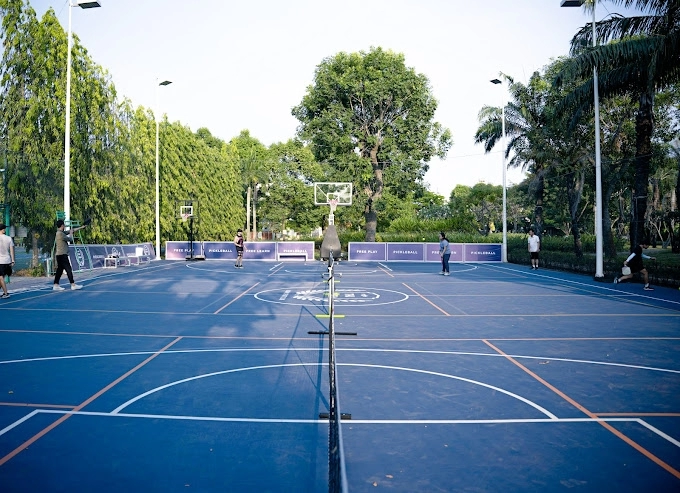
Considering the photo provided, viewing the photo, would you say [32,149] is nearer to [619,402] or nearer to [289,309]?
[289,309]

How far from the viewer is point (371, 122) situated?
133ft

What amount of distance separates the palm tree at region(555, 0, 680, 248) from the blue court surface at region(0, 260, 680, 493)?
359 inches

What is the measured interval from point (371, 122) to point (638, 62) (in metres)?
22.8

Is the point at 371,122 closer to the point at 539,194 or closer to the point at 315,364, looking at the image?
the point at 539,194

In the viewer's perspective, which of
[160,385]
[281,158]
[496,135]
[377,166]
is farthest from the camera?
[281,158]

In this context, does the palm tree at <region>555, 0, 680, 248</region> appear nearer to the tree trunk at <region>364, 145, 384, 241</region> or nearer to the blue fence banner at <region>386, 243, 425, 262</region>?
the blue fence banner at <region>386, 243, 425, 262</region>

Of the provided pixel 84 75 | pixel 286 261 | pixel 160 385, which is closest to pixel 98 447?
pixel 160 385

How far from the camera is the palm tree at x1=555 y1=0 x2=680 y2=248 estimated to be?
1781 cm

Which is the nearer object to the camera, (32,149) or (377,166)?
(32,149)

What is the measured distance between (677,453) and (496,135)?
1259 inches

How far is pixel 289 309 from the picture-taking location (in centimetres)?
1377

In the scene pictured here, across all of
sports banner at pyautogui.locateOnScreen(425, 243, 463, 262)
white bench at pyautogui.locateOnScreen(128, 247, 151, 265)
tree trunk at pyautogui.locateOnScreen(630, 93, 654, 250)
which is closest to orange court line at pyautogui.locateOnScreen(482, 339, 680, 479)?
tree trunk at pyautogui.locateOnScreen(630, 93, 654, 250)

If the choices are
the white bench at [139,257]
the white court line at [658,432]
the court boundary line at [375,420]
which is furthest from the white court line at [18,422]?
the white bench at [139,257]

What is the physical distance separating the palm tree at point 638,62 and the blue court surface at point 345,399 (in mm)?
9116
